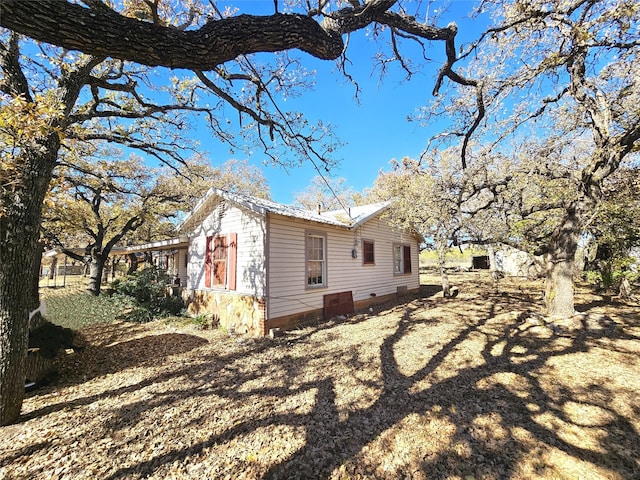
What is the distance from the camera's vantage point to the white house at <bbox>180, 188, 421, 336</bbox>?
700 cm

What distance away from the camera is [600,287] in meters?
10.6

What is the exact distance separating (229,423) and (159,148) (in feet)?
22.4

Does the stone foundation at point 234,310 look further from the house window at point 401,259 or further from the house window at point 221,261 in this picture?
the house window at point 401,259

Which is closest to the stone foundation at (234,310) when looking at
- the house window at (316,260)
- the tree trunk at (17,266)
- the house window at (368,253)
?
the house window at (316,260)

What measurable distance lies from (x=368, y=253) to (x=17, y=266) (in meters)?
9.30

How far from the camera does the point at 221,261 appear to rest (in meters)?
8.16

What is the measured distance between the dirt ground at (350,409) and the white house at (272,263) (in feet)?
4.53

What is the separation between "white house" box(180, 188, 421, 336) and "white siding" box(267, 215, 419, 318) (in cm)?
3

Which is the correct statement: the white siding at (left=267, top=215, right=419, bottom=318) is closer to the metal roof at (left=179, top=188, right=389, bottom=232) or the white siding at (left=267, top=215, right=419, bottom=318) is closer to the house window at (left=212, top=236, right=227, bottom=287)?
the metal roof at (left=179, top=188, right=389, bottom=232)

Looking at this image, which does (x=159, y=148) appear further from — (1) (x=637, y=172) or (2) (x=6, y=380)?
(1) (x=637, y=172)

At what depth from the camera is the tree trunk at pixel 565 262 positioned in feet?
20.6

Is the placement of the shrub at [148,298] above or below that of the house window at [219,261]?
below

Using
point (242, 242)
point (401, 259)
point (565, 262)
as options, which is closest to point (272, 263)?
point (242, 242)

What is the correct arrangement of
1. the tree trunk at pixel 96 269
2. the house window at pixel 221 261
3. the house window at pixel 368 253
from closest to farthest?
1. the house window at pixel 221 261
2. the house window at pixel 368 253
3. the tree trunk at pixel 96 269
